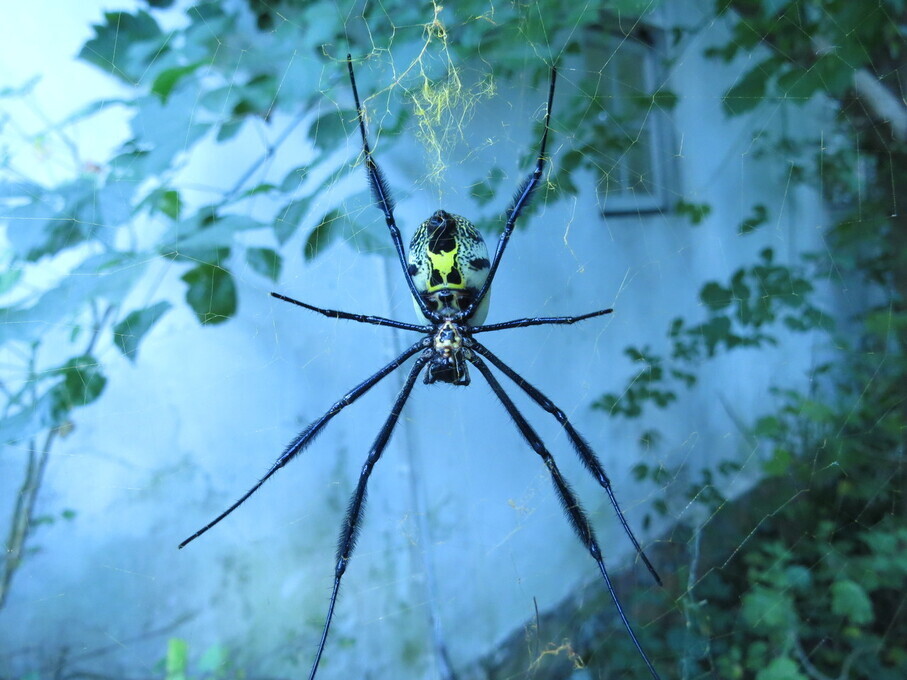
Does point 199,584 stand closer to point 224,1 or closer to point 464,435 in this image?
point 464,435

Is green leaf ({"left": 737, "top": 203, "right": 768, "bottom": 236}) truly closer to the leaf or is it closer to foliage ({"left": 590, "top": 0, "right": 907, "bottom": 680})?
foliage ({"left": 590, "top": 0, "right": 907, "bottom": 680})

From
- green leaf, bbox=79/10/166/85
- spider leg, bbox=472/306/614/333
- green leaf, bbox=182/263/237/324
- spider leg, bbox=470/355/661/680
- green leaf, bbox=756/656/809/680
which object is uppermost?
green leaf, bbox=79/10/166/85

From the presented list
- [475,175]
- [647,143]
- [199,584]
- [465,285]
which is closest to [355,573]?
[199,584]

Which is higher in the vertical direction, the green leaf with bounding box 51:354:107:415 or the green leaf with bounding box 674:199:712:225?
the green leaf with bounding box 674:199:712:225

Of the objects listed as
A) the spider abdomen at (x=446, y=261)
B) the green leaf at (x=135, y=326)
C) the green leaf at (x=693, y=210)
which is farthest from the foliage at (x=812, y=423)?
the green leaf at (x=135, y=326)

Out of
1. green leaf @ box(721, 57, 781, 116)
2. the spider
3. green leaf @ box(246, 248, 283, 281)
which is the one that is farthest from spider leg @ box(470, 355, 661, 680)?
green leaf @ box(721, 57, 781, 116)

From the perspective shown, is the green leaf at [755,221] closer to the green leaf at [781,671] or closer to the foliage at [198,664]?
the green leaf at [781,671]

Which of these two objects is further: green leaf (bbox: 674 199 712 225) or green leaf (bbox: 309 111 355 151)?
green leaf (bbox: 674 199 712 225)

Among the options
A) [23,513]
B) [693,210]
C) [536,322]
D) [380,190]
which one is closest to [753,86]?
[693,210]
